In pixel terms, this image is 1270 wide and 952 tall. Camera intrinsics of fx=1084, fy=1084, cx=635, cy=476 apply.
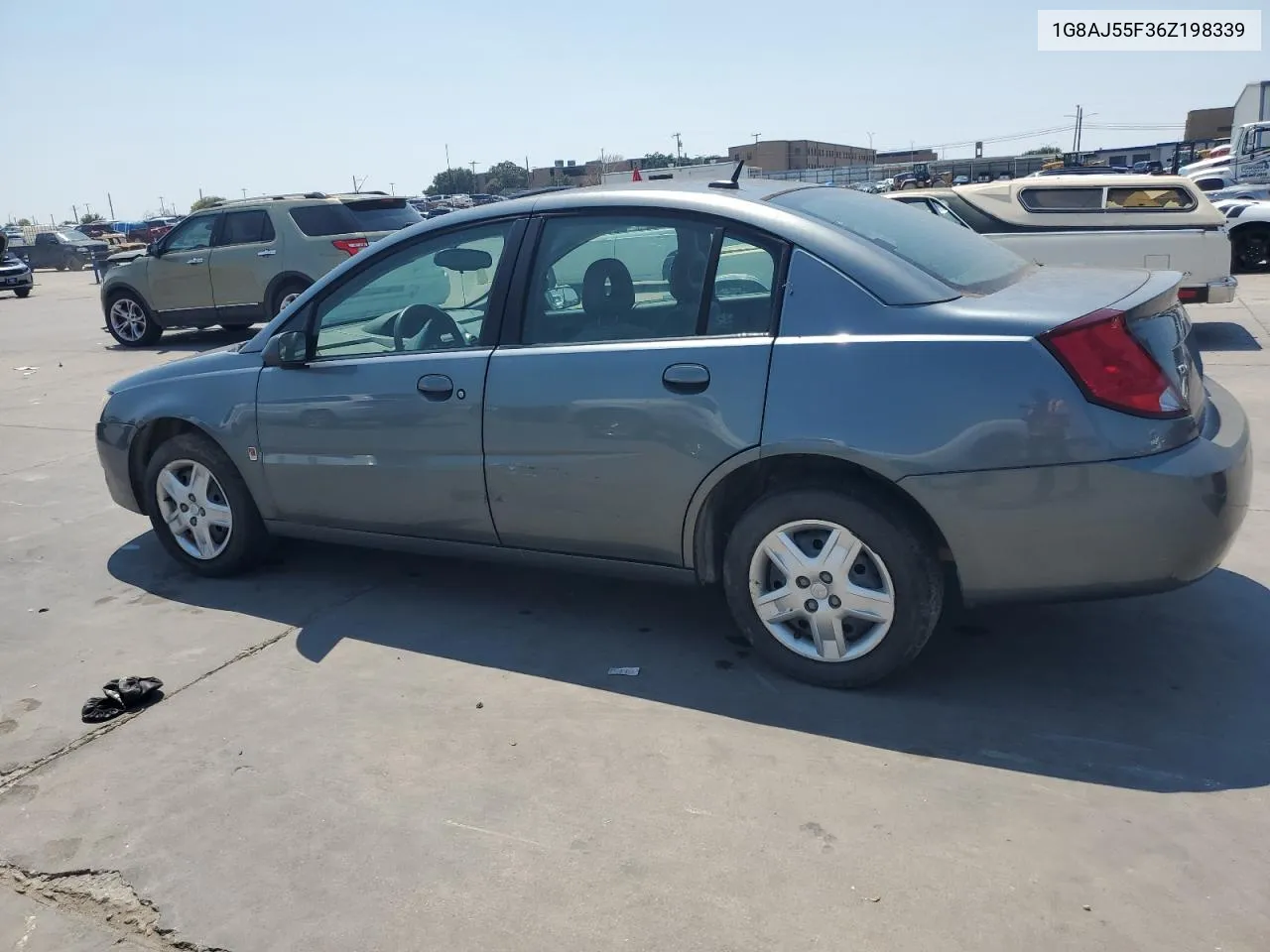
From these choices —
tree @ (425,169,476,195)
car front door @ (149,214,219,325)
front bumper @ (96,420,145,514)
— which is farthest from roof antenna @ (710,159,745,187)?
tree @ (425,169,476,195)

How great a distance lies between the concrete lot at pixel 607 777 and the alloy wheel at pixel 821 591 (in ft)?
0.65

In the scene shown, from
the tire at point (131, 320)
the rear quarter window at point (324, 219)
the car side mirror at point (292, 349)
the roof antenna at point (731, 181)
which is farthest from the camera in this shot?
the tire at point (131, 320)

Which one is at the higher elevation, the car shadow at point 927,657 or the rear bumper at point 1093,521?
the rear bumper at point 1093,521

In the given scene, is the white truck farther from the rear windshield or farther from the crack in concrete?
the crack in concrete

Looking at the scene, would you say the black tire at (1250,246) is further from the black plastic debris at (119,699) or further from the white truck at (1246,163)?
the black plastic debris at (119,699)

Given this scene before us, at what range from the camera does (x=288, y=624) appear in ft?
14.8

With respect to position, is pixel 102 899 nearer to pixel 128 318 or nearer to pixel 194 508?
pixel 194 508

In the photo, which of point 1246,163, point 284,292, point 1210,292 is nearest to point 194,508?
point 284,292

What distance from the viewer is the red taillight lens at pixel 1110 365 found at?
3.20 metres

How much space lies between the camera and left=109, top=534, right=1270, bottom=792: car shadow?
325 cm

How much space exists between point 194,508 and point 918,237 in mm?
3406

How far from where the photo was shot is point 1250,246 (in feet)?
54.0

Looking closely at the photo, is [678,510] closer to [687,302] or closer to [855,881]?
[687,302]

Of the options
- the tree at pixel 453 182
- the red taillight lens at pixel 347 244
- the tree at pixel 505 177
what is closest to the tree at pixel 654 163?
the red taillight lens at pixel 347 244
